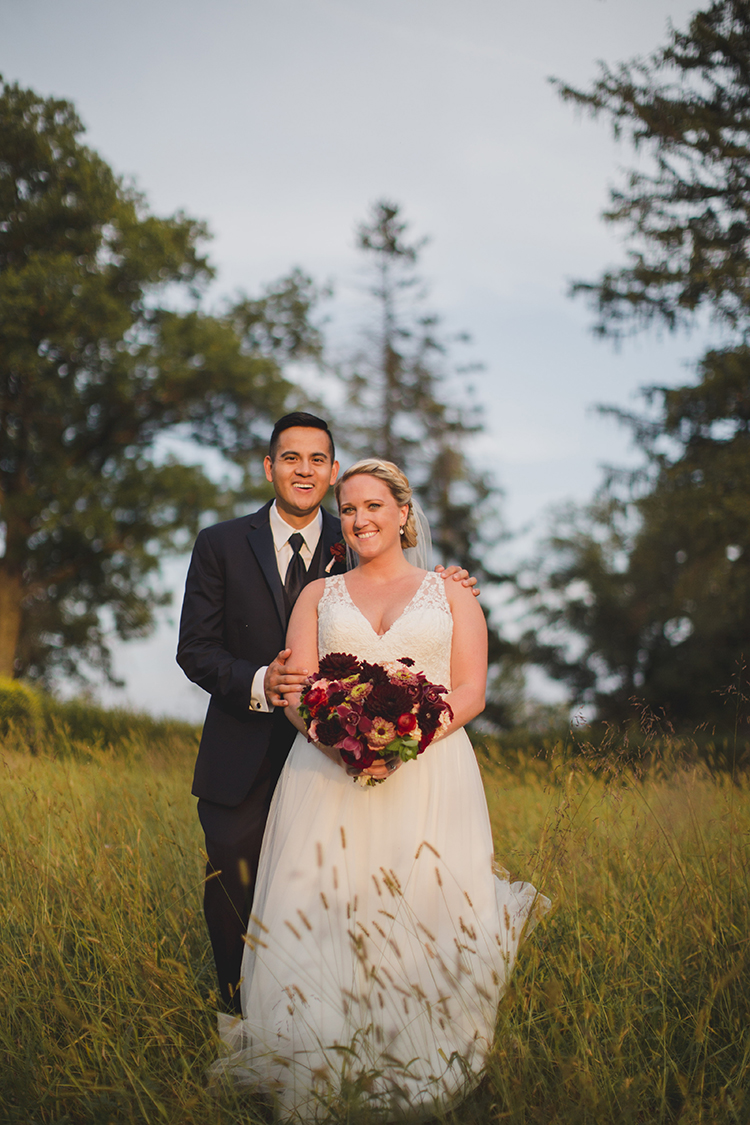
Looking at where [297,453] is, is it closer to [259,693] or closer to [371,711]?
[259,693]

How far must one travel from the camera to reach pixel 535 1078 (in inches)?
117

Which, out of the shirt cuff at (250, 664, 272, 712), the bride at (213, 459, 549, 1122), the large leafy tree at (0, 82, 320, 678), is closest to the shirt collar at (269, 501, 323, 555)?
the bride at (213, 459, 549, 1122)

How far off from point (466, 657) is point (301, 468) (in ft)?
4.10

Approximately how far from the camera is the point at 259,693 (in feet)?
12.7

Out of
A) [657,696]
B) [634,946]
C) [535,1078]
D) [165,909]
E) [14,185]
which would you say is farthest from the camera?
[657,696]

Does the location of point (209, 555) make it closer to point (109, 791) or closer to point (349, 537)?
point (349, 537)

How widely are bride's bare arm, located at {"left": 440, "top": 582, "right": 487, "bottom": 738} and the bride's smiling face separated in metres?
0.38

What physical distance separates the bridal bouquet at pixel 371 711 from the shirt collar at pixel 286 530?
114 centimetres

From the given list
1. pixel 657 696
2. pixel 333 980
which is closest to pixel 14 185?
pixel 333 980

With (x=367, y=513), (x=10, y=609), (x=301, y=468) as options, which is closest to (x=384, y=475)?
(x=367, y=513)

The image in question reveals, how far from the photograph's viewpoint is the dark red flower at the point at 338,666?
3.39 m

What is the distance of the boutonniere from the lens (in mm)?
4336

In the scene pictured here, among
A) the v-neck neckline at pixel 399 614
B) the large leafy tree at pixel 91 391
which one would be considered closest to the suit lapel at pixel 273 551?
the v-neck neckline at pixel 399 614

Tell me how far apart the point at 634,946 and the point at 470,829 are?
1026 millimetres
